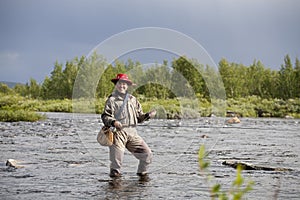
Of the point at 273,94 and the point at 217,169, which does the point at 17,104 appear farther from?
the point at 217,169

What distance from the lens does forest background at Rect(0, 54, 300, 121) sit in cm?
925

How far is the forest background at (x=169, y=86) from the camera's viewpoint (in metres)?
9.25

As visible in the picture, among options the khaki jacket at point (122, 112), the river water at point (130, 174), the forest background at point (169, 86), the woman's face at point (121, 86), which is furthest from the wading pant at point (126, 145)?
the forest background at point (169, 86)

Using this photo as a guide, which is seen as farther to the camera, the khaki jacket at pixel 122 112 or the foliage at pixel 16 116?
the foliage at pixel 16 116

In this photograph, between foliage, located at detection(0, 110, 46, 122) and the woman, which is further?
foliage, located at detection(0, 110, 46, 122)

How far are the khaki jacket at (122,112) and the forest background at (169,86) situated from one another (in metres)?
1.03

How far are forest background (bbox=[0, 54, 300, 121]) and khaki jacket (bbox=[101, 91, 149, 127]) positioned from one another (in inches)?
40.7

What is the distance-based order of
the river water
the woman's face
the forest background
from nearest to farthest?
the river water
the woman's face
the forest background

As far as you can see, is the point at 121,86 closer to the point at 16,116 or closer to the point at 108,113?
the point at 108,113

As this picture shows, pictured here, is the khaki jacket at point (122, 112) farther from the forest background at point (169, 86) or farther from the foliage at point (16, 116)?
the foliage at point (16, 116)

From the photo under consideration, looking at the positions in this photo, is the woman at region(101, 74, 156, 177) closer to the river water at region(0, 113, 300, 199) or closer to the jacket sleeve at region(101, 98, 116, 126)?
the jacket sleeve at region(101, 98, 116, 126)

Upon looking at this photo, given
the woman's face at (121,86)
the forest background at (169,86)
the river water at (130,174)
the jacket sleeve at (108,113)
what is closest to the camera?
the river water at (130,174)

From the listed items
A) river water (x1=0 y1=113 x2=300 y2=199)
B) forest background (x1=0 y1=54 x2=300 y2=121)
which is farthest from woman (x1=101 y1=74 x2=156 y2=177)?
forest background (x1=0 y1=54 x2=300 y2=121)

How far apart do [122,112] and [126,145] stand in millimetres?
617
